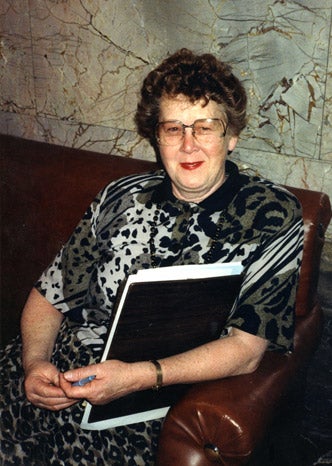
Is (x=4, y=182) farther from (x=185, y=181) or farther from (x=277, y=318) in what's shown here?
(x=277, y=318)

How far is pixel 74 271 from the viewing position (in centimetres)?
175

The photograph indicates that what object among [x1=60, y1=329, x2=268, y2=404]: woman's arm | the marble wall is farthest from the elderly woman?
the marble wall

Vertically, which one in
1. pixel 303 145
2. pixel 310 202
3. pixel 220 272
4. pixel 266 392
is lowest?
pixel 266 392

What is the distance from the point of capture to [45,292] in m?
1.77

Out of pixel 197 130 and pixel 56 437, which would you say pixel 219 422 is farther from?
pixel 197 130

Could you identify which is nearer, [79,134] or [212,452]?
[212,452]

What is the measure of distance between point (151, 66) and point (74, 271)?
1.09 meters

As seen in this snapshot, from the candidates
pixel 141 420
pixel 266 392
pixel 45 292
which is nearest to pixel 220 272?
pixel 266 392

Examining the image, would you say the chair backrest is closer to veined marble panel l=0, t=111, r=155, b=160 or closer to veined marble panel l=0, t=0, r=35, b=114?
veined marble panel l=0, t=111, r=155, b=160

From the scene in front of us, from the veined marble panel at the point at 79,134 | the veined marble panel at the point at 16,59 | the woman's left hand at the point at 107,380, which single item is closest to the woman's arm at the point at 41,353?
the woman's left hand at the point at 107,380

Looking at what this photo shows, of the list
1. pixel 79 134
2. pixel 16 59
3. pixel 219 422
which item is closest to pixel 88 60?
pixel 79 134

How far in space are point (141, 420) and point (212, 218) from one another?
68cm

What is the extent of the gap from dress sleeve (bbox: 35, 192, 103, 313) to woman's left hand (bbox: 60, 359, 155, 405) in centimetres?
42

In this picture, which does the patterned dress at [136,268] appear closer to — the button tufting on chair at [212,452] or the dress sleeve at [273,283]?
the dress sleeve at [273,283]
